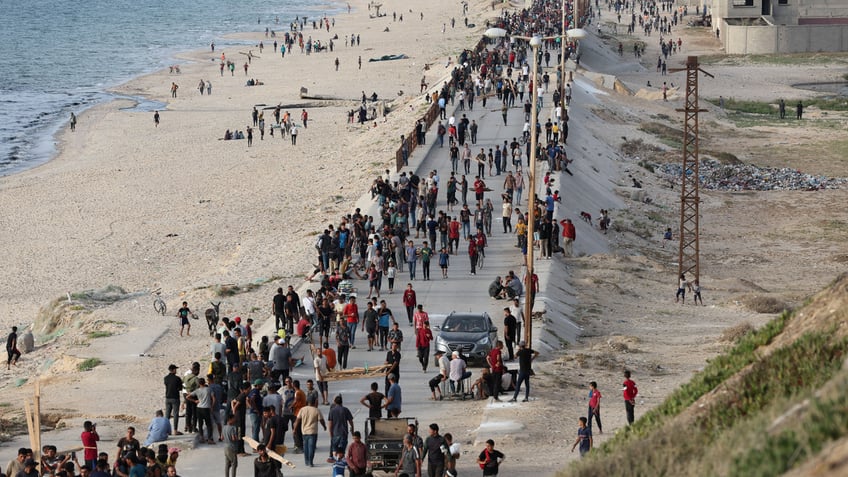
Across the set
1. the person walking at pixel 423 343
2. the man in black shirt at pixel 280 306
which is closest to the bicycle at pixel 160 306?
the man in black shirt at pixel 280 306

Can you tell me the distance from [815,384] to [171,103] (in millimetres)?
67615

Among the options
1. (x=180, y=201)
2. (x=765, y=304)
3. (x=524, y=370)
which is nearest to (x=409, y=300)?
(x=524, y=370)

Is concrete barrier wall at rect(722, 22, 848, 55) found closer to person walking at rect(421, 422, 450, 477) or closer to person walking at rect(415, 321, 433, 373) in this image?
person walking at rect(415, 321, 433, 373)

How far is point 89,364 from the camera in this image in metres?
27.3

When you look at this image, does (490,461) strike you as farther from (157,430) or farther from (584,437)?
(157,430)

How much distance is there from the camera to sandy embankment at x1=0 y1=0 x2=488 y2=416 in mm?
34906

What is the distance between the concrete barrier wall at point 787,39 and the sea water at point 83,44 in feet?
132

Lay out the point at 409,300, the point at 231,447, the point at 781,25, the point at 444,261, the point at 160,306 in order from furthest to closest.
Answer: the point at 781,25 < the point at 160,306 < the point at 444,261 < the point at 409,300 < the point at 231,447

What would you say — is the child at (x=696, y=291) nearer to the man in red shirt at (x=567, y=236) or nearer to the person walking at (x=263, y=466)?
the man in red shirt at (x=567, y=236)

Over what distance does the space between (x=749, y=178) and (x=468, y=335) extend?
1180 inches

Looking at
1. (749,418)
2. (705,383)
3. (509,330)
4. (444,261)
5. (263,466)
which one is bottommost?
(444,261)

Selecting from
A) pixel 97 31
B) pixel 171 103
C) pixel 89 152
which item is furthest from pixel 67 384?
pixel 97 31

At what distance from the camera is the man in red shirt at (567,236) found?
113ft

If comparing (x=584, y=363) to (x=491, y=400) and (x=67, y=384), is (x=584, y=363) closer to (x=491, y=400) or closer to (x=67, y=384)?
(x=491, y=400)
